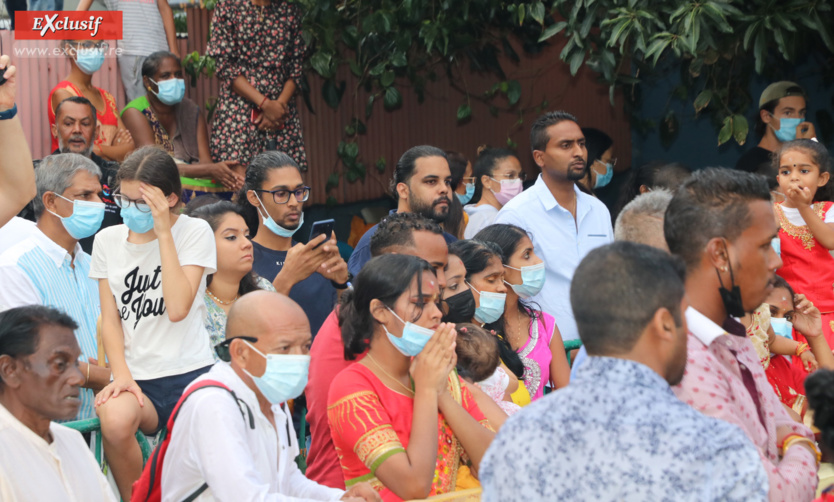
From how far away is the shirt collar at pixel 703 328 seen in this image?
250 centimetres

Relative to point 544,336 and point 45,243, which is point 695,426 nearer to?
point 544,336

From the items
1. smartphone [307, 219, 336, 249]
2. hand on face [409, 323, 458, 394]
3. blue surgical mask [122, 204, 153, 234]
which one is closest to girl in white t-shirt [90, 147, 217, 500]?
Result: blue surgical mask [122, 204, 153, 234]

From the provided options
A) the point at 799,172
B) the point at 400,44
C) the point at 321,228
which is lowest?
the point at 321,228

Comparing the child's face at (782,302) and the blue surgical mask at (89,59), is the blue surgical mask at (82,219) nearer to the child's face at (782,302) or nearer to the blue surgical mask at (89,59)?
the blue surgical mask at (89,59)

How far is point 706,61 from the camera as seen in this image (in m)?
6.88

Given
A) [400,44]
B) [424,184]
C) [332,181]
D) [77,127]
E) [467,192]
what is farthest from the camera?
[332,181]

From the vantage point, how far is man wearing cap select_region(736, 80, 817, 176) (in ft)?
22.8

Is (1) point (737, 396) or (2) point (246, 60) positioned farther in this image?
(2) point (246, 60)

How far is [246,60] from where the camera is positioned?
22.7ft

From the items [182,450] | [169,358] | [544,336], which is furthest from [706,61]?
[182,450]

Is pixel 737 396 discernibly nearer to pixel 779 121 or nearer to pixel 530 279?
pixel 530 279

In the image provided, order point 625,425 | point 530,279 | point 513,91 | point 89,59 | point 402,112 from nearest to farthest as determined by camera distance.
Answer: point 625,425
point 530,279
point 89,59
point 513,91
point 402,112

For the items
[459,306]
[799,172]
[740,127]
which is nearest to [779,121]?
[740,127]

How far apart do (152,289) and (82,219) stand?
530 mm
